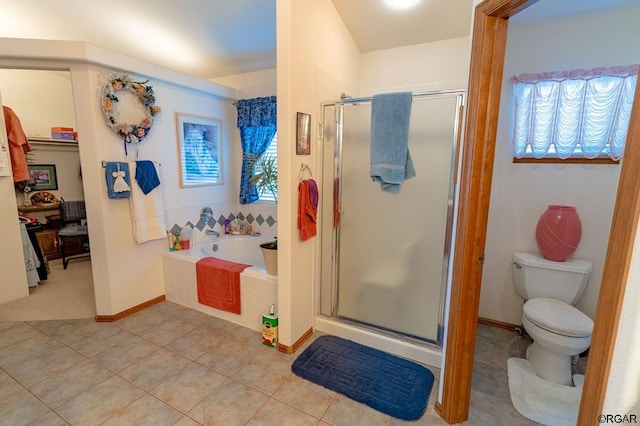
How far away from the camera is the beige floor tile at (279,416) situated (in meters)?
1.60

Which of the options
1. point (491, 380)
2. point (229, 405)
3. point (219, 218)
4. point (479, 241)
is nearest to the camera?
point (479, 241)

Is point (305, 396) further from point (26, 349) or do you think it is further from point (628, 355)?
point (26, 349)

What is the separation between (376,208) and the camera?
2.20m

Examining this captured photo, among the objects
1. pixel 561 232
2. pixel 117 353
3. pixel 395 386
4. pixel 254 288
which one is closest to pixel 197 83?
pixel 254 288

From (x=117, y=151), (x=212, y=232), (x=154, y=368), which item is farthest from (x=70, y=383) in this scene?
(x=212, y=232)

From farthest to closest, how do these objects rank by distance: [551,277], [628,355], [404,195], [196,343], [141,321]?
[141,321]
[196,343]
[551,277]
[404,195]
[628,355]

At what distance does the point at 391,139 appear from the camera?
1.98 meters

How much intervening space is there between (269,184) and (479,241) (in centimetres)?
197

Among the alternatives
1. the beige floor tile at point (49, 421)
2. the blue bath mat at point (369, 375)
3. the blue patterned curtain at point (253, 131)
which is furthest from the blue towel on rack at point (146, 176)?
the blue bath mat at point (369, 375)

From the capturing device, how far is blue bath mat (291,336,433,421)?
1728 mm

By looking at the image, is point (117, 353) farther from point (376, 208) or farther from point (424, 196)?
point (424, 196)

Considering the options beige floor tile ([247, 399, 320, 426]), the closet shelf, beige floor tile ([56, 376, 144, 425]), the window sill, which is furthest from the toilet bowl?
the closet shelf

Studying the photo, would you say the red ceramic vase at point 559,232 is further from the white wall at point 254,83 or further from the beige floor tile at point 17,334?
the beige floor tile at point 17,334

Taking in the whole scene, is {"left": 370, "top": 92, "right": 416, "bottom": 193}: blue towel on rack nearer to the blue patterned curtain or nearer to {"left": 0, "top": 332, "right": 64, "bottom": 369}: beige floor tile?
the blue patterned curtain
